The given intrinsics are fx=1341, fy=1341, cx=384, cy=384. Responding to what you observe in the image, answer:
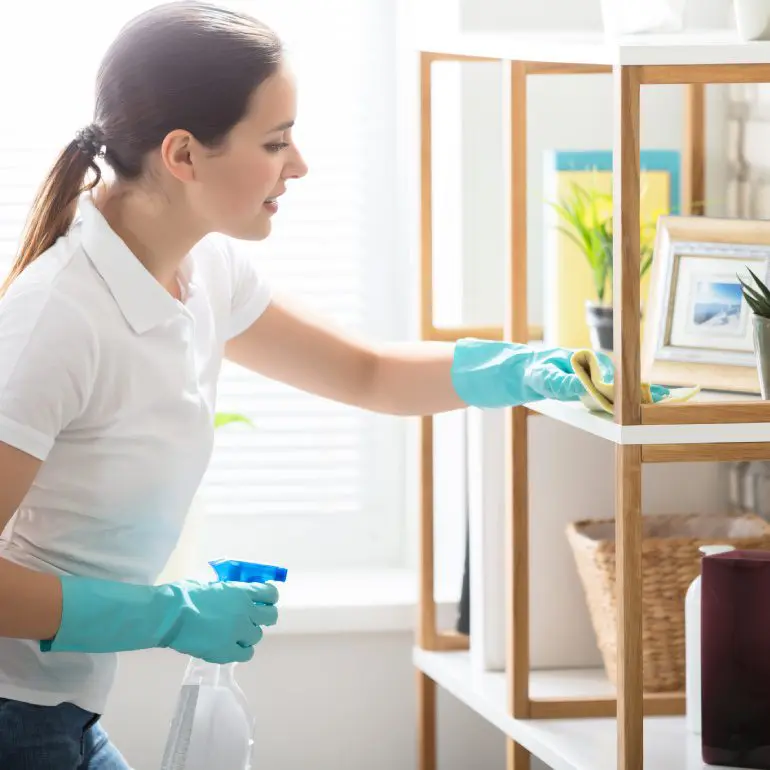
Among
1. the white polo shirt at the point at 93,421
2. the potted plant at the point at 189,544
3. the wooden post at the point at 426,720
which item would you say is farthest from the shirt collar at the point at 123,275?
the wooden post at the point at 426,720

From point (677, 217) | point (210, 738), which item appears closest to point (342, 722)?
point (210, 738)

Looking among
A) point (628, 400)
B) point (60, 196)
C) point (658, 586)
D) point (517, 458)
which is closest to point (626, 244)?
point (628, 400)

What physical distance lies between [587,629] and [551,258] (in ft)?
1.63

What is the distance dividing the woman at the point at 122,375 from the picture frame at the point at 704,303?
186 mm

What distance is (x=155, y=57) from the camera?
134cm

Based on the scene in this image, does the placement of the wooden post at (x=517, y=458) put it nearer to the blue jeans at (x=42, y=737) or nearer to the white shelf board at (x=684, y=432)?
the white shelf board at (x=684, y=432)

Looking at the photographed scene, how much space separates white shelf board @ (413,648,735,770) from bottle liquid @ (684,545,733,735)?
0.08 ft

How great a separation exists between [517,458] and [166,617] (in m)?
0.48

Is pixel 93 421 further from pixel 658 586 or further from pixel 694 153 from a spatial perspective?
pixel 694 153

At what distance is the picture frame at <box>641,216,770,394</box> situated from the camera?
60.2 inches

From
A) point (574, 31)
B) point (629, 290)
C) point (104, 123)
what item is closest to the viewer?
point (629, 290)

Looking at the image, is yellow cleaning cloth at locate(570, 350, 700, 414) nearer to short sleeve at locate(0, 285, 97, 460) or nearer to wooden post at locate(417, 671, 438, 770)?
short sleeve at locate(0, 285, 97, 460)

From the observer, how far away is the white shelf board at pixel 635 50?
1.26m

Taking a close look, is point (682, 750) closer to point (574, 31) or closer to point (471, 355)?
point (471, 355)
